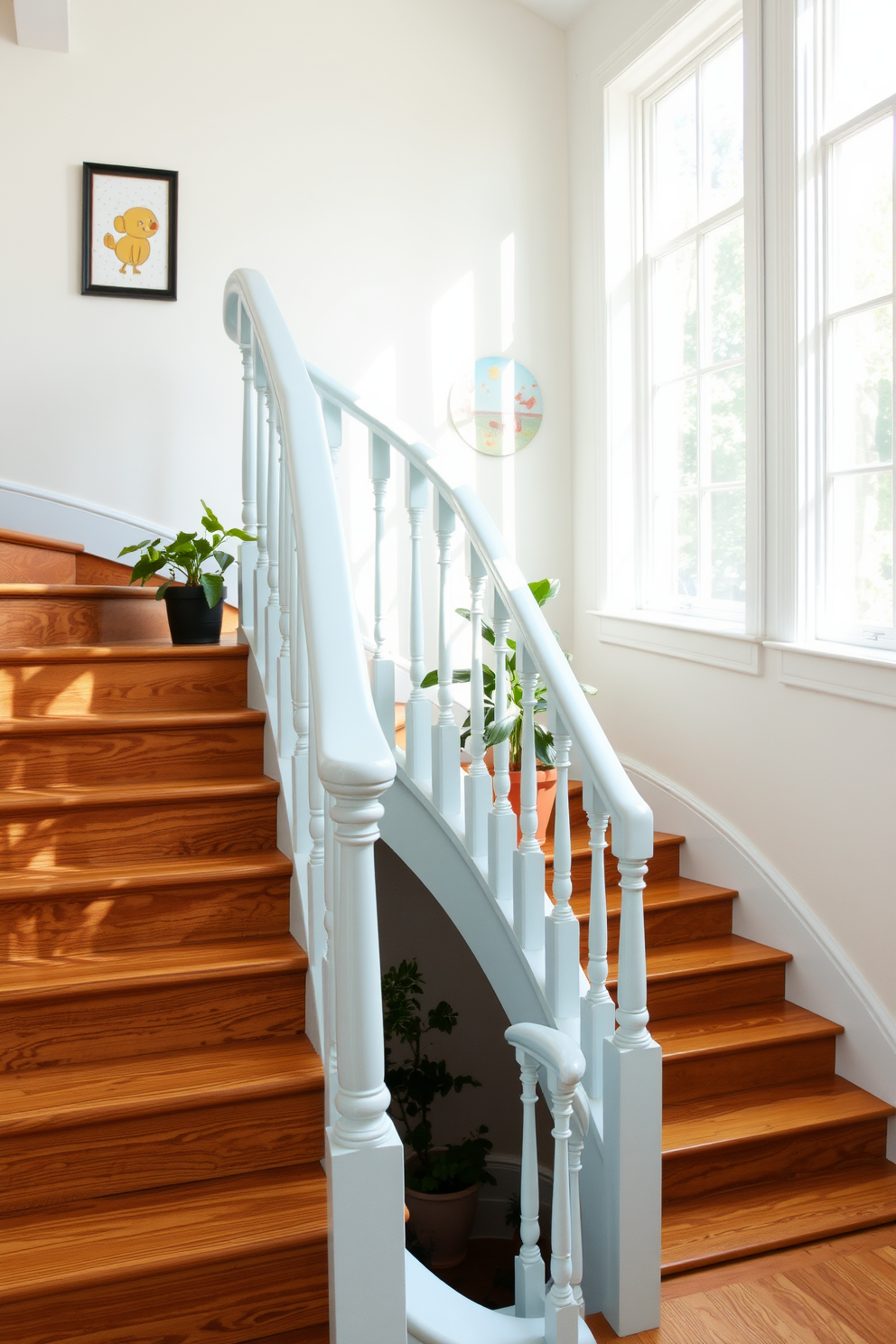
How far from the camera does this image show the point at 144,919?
7.10 ft

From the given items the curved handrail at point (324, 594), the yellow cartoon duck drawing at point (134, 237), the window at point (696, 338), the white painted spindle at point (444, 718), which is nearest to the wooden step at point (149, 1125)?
the white painted spindle at point (444, 718)

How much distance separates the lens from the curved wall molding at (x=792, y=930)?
2703 mm

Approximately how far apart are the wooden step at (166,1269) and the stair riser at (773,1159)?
1043mm

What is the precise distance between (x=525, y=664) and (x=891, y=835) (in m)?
1.09

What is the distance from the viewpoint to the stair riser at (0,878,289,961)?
209 cm

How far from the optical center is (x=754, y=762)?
10.2 ft

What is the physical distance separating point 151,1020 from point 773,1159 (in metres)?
1.53

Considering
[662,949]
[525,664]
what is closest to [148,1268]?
[525,664]

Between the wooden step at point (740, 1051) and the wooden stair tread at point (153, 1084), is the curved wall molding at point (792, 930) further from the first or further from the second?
the wooden stair tread at point (153, 1084)

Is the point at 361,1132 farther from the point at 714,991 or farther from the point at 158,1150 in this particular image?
the point at 714,991

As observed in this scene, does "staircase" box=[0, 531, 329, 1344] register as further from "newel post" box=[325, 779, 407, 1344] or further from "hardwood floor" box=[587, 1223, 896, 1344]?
"hardwood floor" box=[587, 1223, 896, 1344]

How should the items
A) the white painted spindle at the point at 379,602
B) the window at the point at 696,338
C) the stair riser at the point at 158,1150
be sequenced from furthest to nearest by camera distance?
the window at the point at 696,338
the white painted spindle at the point at 379,602
the stair riser at the point at 158,1150

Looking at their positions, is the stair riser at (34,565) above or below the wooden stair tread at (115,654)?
above

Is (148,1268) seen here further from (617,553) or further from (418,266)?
(418,266)
